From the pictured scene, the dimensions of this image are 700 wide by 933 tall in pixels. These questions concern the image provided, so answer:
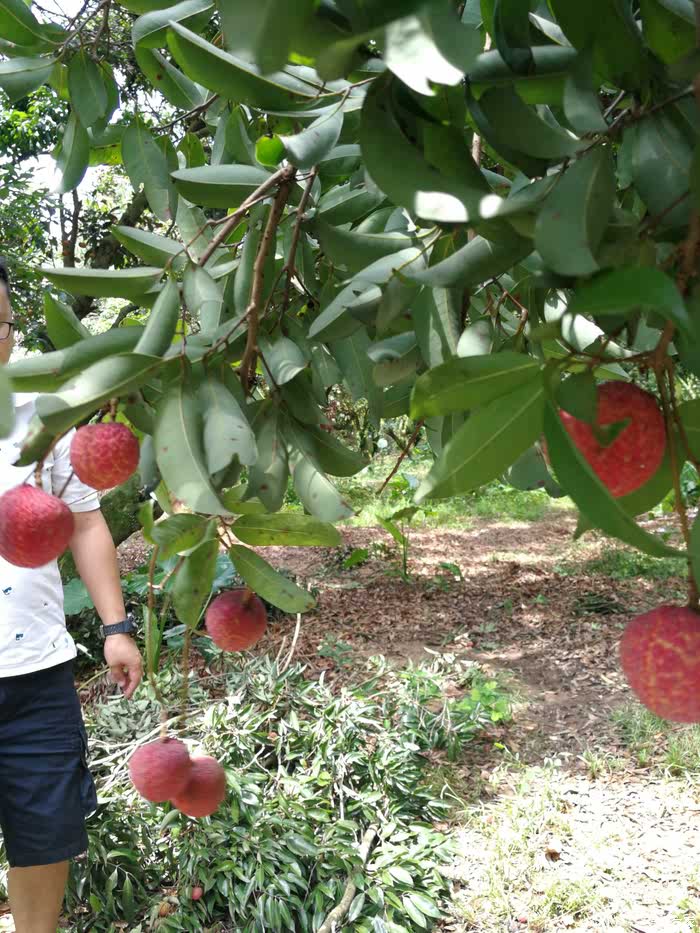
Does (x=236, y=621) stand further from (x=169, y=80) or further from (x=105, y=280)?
(x=169, y=80)

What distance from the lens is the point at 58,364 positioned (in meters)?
0.57

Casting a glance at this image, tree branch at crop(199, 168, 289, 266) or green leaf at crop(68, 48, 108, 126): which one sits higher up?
green leaf at crop(68, 48, 108, 126)

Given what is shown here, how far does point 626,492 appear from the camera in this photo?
1.68 feet

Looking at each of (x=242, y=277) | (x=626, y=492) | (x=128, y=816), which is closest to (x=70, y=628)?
(x=128, y=816)

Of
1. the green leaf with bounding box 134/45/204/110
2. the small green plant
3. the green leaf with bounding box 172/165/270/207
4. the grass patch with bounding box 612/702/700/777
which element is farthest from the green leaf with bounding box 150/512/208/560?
the grass patch with bounding box 612/702/700/777

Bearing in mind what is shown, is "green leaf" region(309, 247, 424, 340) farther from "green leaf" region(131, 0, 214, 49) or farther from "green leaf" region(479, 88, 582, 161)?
"green leaf" region(131, 0, 214, 49)

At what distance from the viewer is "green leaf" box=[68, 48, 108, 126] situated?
1.15 metres

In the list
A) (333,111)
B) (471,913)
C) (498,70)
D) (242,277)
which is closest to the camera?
(498,70)

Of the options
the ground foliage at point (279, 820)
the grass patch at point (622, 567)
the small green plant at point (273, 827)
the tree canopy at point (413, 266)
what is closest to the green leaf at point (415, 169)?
the tree canopy at point (413, 266)

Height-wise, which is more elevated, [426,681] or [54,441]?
[54,441]

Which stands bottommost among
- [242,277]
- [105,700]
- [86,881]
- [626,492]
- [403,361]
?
[86,881]

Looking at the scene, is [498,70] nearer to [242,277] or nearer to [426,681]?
[242,277]

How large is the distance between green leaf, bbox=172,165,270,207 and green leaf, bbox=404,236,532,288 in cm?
34

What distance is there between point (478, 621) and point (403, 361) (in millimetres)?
4084
